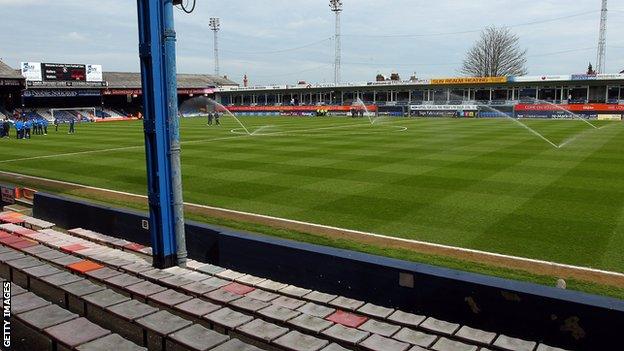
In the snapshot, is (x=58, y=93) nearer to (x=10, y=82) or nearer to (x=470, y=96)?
(x=10, y=82)

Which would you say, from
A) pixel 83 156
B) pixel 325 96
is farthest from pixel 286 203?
pixel 325 96

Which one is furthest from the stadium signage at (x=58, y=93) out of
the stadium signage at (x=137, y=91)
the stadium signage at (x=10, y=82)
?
the stadium signage at (x=10, y=82)

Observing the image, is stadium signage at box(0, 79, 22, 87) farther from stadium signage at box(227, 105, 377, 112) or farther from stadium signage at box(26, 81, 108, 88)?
stadium signage at box(227, 105, 377, 112)

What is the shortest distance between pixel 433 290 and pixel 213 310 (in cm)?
243

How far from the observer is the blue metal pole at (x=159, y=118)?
695 centimetres

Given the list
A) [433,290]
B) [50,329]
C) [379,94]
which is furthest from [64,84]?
[433,290]

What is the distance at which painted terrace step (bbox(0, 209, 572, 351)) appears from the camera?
482 cm

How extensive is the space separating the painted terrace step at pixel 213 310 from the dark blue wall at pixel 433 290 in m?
0.22

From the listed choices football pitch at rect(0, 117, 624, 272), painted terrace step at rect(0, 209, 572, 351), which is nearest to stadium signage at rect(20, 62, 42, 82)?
football pitch at rect(0, 117, 624, 272)

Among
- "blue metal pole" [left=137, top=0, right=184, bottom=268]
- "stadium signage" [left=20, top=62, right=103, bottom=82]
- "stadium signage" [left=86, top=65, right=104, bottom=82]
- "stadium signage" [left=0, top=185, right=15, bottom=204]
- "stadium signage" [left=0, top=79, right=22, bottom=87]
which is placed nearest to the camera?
"blue metal pole" [left=137, top=0, right=184, bottom=268]

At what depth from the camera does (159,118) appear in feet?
23.3

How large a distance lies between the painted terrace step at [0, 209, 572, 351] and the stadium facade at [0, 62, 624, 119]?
52.8 metres

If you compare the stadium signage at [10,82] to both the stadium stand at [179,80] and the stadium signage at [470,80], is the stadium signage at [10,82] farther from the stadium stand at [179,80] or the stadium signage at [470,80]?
the stadium signage at [470,80]

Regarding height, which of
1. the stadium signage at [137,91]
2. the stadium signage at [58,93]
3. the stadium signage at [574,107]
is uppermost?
the stadium signage at [137,91]
